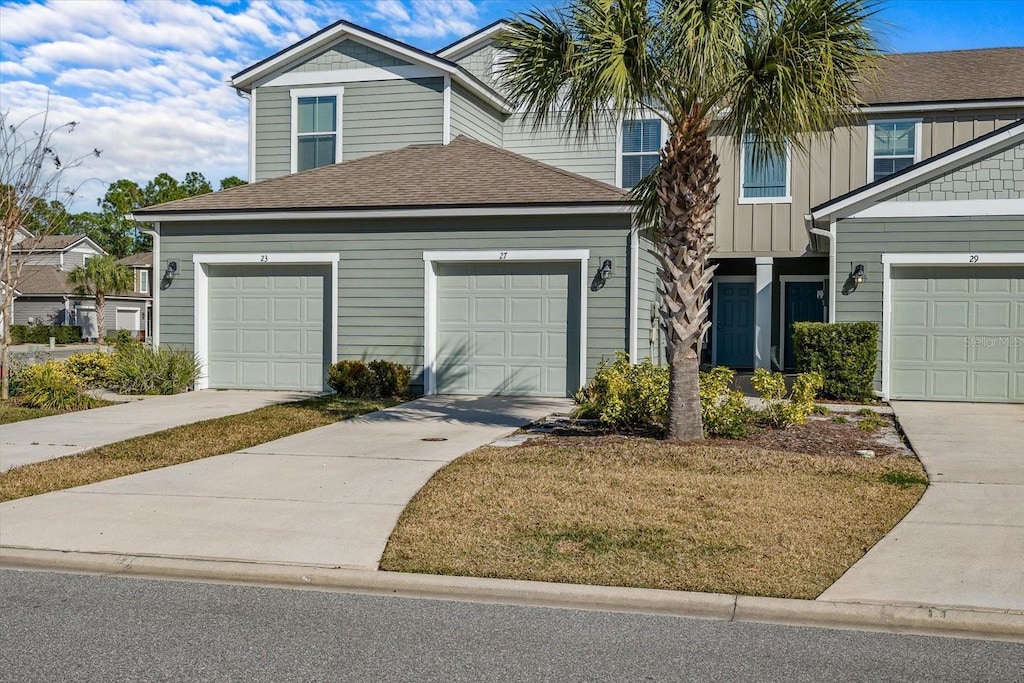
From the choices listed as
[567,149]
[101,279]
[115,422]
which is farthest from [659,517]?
[101,279]

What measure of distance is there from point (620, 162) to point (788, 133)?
10698 mm

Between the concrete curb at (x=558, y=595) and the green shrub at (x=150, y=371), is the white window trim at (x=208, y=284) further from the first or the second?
the concrete curb at (x=558, y=595)

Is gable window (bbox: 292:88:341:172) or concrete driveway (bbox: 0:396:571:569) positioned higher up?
gable window (bbox: 292:88:341:172)

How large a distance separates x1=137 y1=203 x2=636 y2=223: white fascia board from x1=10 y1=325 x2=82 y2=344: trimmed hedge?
33294mm

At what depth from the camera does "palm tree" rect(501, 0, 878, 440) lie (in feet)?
34.3

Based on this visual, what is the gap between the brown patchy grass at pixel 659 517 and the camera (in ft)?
21.8

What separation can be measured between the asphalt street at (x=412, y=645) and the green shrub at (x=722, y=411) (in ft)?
20.6

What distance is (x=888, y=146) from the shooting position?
20.9m

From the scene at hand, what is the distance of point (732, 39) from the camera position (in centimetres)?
1044

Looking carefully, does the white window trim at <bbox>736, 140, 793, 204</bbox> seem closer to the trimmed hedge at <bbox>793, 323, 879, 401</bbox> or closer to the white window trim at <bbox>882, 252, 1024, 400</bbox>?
the white window trim at <bbox>882, 252, 1024, 400</bbox>

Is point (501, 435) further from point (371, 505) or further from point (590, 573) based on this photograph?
point (590, 573)

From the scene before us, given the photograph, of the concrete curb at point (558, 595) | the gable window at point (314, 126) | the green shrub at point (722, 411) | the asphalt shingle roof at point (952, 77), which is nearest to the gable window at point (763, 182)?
the asphalt shingle roof at point (952, 77)

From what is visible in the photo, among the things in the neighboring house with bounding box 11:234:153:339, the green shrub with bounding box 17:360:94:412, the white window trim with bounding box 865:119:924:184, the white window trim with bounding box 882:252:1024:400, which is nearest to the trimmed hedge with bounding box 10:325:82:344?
the neighboring house with bounding box 11:234:153:339

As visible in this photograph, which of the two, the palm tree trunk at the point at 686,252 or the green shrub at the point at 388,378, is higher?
the palm tree trunk at the point at 686,252
